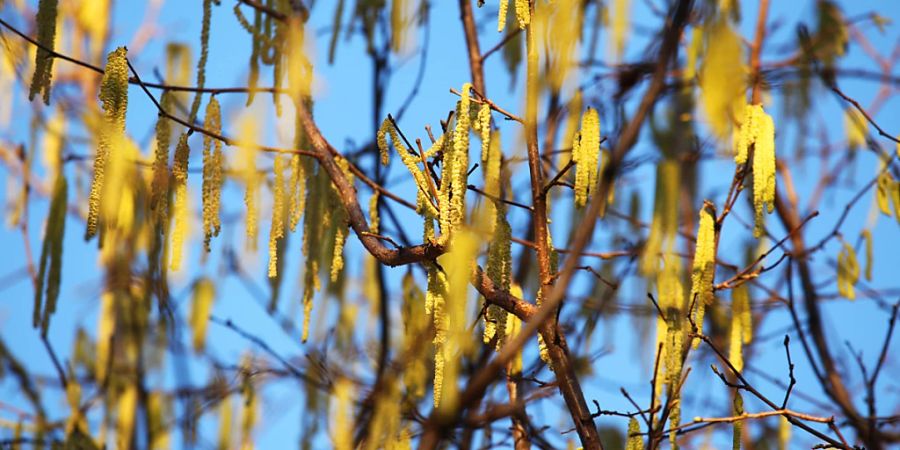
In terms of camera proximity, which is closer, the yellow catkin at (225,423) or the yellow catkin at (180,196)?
the yellow catkin at (180,196)

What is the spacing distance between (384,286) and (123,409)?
68cm

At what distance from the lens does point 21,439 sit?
7.55ft

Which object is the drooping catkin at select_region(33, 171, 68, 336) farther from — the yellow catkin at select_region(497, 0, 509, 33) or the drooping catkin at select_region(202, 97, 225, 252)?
the yellow catkin at select_region(497, 0, 509, 33)

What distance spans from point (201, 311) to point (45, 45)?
1.14 metres

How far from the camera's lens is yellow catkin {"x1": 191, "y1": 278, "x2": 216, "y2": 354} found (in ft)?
8.46

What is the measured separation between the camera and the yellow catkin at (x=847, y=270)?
1.99 meters

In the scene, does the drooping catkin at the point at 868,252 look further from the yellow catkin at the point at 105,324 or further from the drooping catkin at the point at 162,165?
the yellow catkin at the point at 105,324

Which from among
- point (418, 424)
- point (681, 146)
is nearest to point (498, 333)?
point (418, 424)

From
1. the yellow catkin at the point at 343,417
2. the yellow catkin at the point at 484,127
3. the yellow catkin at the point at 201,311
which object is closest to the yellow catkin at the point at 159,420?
the yellow catkin at the point at 201,311

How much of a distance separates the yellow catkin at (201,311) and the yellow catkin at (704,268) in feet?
4.67

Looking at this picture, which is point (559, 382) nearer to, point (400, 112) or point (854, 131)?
point (400, 112)

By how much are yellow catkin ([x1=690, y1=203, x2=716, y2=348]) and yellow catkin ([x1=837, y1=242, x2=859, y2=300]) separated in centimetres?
61

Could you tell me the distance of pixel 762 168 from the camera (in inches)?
57.1

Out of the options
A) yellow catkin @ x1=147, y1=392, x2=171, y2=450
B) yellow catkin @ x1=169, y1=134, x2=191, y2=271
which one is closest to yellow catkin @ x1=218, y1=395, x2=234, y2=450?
yellow catkin @ x1=147, y1=392, x2=171, y2=450
